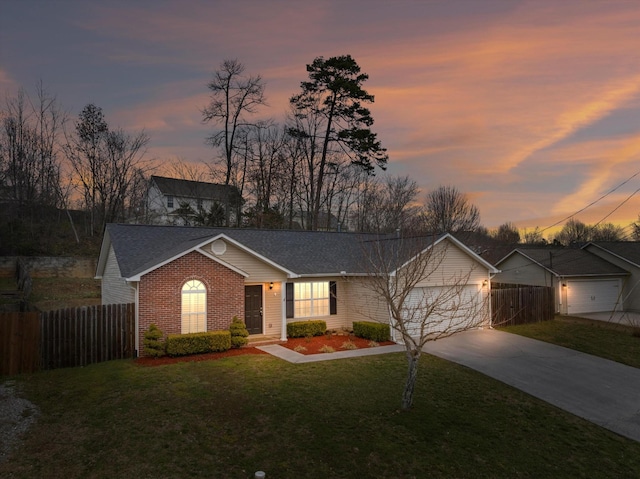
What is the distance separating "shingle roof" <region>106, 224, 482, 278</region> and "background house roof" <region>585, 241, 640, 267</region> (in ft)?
61.0

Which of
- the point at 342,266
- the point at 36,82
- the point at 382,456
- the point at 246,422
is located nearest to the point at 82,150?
the point at 36,82

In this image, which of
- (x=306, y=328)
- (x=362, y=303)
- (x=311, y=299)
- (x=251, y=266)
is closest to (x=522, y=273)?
(x=362, y=303)

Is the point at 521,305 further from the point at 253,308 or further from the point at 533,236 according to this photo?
the point at 533,236

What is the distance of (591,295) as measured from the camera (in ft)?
88.2

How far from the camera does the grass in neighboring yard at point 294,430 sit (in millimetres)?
6766

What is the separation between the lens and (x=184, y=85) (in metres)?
22.2

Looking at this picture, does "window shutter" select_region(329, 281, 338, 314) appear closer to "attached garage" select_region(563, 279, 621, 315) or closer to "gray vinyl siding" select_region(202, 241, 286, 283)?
"gray vinyl siding" select_region(202, 241, 286, 283)

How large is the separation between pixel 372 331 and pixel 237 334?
582 centimetres

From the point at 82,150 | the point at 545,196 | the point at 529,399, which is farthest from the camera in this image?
the point at 82,150

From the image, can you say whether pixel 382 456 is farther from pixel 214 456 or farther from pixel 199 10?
pixel 199 10

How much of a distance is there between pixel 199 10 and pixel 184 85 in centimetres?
835

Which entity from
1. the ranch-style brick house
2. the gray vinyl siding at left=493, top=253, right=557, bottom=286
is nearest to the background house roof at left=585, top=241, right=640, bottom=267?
the gray vinyl siding at left=493, top=253, right=557, bottom=286

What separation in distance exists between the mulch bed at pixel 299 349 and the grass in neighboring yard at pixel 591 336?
25.9 ft

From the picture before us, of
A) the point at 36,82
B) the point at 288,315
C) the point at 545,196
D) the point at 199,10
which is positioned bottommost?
the point at 288,315
